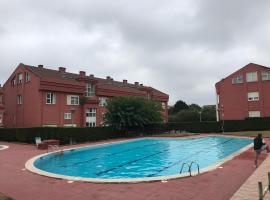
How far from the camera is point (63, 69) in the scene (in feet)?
161

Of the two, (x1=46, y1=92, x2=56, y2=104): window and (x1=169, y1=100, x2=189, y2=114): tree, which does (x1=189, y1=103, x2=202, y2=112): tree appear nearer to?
(x1=169, y1=100, x2=189, y2=114): tree

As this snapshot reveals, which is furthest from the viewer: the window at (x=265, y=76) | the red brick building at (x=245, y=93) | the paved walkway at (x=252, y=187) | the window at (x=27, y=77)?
the red brick building at (x=245, y=93)

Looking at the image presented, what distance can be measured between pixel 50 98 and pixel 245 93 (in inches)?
1282

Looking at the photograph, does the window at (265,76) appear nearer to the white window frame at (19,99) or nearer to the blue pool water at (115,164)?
the blue pool water at (115,164)

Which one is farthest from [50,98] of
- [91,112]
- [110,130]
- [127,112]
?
[127,112]

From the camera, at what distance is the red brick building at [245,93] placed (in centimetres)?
4841

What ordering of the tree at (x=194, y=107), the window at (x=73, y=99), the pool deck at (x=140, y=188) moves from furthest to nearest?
1. the tree at (x=194, y=107)
2. the window at (x=73, y=99)
3. the pool deck at (x=140, y=188)

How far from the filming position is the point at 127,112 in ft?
133

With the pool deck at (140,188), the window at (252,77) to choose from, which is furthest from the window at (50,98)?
the window at (252,77)

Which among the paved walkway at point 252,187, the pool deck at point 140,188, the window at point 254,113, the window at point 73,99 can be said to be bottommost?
the pool deck at point 140,188

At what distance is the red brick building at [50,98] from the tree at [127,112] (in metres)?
4.81

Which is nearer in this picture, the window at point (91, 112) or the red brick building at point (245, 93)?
the window at point (91, 112)

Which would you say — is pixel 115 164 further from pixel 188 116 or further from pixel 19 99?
pixel 188 116

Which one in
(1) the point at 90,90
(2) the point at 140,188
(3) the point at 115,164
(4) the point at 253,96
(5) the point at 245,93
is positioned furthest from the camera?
(5) the point at 245,93
